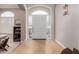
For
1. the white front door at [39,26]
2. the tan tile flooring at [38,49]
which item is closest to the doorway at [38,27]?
the white front door at [39,26]

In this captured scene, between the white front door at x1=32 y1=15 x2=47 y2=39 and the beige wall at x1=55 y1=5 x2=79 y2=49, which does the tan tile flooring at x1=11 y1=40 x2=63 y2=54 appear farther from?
the white front door at x1=32 y1=15 x2=47 y2=39

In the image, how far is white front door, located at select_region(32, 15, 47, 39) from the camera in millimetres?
12977

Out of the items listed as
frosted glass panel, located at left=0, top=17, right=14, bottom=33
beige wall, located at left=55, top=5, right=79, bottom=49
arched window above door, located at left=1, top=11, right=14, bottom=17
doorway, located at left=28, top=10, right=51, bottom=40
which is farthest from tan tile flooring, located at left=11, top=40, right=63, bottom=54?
frosted glass panel, located at left=0, top=17, right=14, bottom=33

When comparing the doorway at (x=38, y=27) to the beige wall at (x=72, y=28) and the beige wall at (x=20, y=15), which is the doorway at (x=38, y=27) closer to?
the beige wall at (x=20, y=15)

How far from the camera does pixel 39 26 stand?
13.0 meters

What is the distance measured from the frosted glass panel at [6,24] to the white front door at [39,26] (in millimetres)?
2245

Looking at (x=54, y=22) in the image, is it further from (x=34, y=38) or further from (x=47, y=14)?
(x=34, y=38)

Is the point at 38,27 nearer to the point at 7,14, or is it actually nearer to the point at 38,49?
the point at 7,14

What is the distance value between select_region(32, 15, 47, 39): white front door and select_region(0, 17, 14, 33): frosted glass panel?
225 centimetres

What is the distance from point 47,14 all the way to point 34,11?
1204mm

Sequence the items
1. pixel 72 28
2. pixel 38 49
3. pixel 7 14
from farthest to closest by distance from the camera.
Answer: pixel 7 14, pixel 38 49, pixel 72 28

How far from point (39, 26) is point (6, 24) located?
3293mm

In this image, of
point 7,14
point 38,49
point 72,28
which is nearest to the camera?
point 72,28

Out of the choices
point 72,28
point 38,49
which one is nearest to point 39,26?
point 38,49
